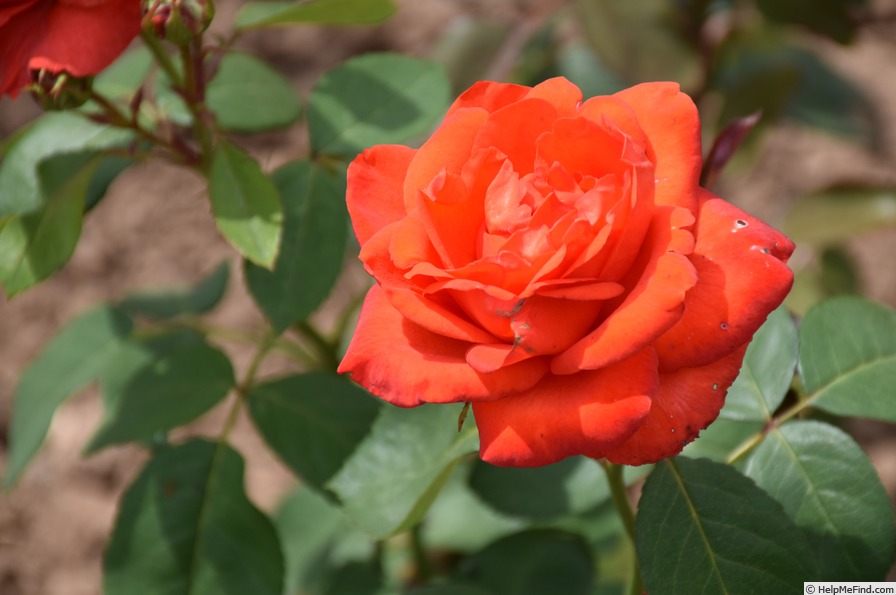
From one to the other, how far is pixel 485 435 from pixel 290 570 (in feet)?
4.62

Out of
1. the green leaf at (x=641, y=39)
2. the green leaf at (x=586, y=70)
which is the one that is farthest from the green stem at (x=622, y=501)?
the green leaf at (x=586, y=70)

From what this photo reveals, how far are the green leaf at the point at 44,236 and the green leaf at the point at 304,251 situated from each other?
0.22 metres

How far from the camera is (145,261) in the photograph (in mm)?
2549

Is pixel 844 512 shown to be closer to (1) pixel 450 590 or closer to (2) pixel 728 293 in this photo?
(2) pixel 728 293

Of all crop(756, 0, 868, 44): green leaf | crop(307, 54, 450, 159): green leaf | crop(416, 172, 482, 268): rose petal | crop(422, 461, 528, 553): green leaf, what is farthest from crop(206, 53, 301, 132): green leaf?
crop(756, 0, 868, 44): green leaf

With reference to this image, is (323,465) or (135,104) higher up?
(135,104)

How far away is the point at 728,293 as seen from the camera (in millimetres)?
724

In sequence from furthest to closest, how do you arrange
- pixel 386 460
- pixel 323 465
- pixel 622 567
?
pixel 622 567
pixel 323 465
pixel 386 460

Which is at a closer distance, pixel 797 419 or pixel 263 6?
pixel 797 419

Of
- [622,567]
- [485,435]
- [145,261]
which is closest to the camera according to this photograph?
[485,435]

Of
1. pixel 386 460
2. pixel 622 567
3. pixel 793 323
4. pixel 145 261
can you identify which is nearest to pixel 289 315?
pixel 386 460

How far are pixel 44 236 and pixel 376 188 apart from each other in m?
0.52

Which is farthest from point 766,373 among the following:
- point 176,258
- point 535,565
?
point 176,258

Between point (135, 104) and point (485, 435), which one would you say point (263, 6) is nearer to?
point (135, 104)
